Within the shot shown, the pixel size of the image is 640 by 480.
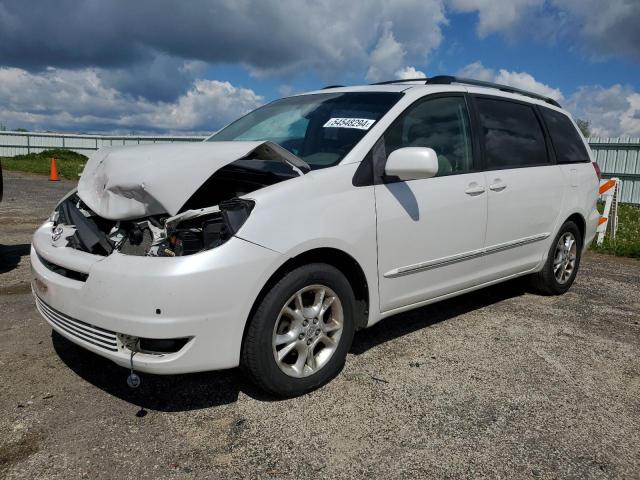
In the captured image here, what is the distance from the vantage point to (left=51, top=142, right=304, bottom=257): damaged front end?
2703mm

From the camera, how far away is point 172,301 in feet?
8.17

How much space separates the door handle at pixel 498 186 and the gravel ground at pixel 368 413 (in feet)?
3.60

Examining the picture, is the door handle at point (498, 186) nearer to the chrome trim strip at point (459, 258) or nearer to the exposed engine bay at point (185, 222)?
the chrome trim strip at point (459, 258)

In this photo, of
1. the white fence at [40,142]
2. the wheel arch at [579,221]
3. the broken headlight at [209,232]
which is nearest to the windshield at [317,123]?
the broken headlight at [209,232]

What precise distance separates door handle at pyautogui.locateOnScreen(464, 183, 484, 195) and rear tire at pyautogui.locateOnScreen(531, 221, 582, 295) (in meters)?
1.42

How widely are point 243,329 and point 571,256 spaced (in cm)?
383

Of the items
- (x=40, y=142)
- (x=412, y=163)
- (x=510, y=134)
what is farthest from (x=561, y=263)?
(x=40, y=142)

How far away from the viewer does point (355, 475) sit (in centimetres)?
235

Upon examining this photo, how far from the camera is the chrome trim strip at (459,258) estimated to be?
3.42 meters

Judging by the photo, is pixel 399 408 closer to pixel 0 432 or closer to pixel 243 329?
pixel 243 329

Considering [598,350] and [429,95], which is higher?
[429,95]

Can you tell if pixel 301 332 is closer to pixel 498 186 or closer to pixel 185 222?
pixel 185 222

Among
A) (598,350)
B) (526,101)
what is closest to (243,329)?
(598,350)

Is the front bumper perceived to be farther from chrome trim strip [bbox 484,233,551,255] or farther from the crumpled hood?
chrome trim strip [bbox 484,233,551,255]
